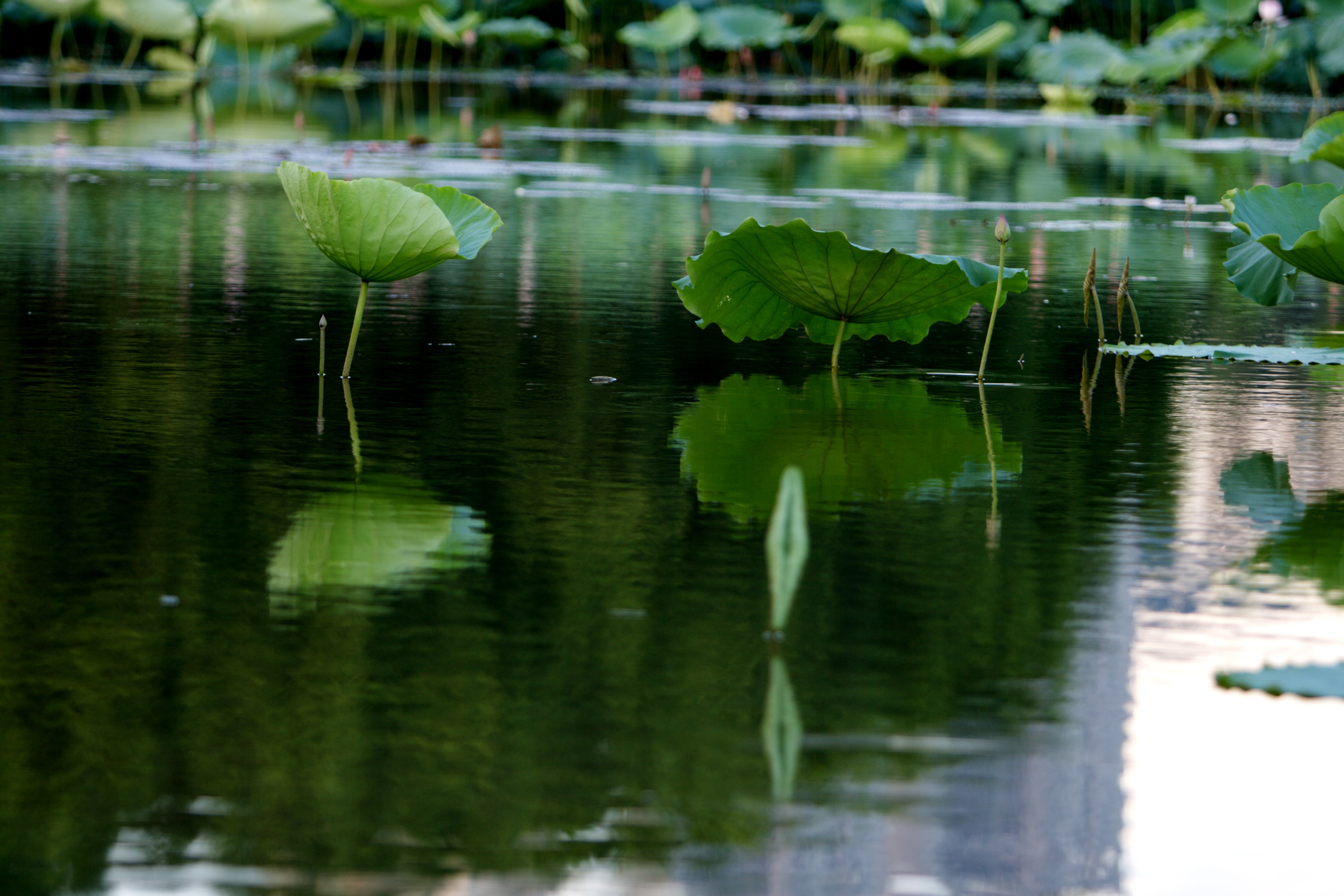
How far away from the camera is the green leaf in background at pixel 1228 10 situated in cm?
2019

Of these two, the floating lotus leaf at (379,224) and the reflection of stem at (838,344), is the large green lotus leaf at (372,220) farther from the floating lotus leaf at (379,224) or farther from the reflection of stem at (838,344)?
the reflection of stem at (838,344)

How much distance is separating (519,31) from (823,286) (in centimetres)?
1704

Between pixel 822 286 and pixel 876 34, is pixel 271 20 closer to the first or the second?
pixel 876 34

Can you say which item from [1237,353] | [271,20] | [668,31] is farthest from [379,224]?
[668,31]

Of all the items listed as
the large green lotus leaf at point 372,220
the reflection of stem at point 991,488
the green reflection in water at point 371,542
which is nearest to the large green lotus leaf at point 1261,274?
the reflection of stem at point 991,488

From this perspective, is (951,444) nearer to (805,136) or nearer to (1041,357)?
(1041,357)

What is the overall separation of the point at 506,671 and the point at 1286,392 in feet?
8.42

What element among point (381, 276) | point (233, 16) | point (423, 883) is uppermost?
point (233, 16)

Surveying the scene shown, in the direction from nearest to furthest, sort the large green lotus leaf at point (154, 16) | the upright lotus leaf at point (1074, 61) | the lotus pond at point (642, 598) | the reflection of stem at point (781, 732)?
the lotus pond at point (642, 598)
the reflection of stem at point (781, 732)
the upright lotus leaf at point (1074, 61)
the large green lotus leaf at point (154, 16)

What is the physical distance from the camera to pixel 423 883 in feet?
5.31

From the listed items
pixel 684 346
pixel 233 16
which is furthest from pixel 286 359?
pixel 233 16

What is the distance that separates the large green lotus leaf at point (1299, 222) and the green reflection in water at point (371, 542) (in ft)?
6.50

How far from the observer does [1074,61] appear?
1855cm

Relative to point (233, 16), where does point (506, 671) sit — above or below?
below
